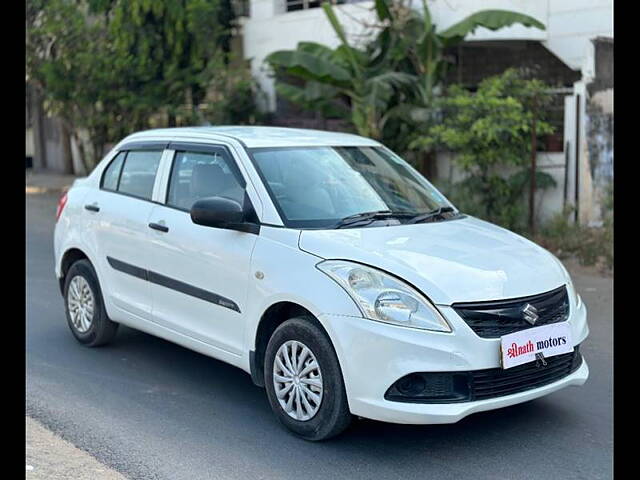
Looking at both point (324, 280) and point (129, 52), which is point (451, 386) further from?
point (129, 52)

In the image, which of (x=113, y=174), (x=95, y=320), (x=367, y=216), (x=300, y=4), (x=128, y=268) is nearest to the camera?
(x=367, y=216)

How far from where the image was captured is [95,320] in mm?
6684

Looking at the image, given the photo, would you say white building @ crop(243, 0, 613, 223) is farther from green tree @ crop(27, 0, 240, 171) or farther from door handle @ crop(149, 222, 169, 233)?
door handle @ crop(149, 222, 169, 233)

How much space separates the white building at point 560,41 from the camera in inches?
445

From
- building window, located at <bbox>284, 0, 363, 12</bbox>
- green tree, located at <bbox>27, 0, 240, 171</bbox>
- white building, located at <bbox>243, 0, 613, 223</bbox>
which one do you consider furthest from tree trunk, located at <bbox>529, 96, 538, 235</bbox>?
green tree, located at <bbox>27, 0, 240, 171</bbox>

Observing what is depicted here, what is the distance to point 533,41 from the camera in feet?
45.9

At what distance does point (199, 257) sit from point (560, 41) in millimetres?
9624

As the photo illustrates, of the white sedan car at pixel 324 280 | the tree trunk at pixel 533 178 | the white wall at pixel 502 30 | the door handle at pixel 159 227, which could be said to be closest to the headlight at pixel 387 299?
the white sedan car at pixel 324 280

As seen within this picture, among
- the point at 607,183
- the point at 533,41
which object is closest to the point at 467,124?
the point at 607,183

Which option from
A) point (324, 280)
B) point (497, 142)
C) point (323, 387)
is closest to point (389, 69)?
point (497, 142)

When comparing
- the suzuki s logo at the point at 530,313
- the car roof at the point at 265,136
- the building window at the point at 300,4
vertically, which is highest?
the building window at the point at 300,4

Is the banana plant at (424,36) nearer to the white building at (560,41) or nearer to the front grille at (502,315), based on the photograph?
the white building at (560,41)

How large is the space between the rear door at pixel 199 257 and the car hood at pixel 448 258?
58 cm

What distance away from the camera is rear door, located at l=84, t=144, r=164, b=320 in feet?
20.0
